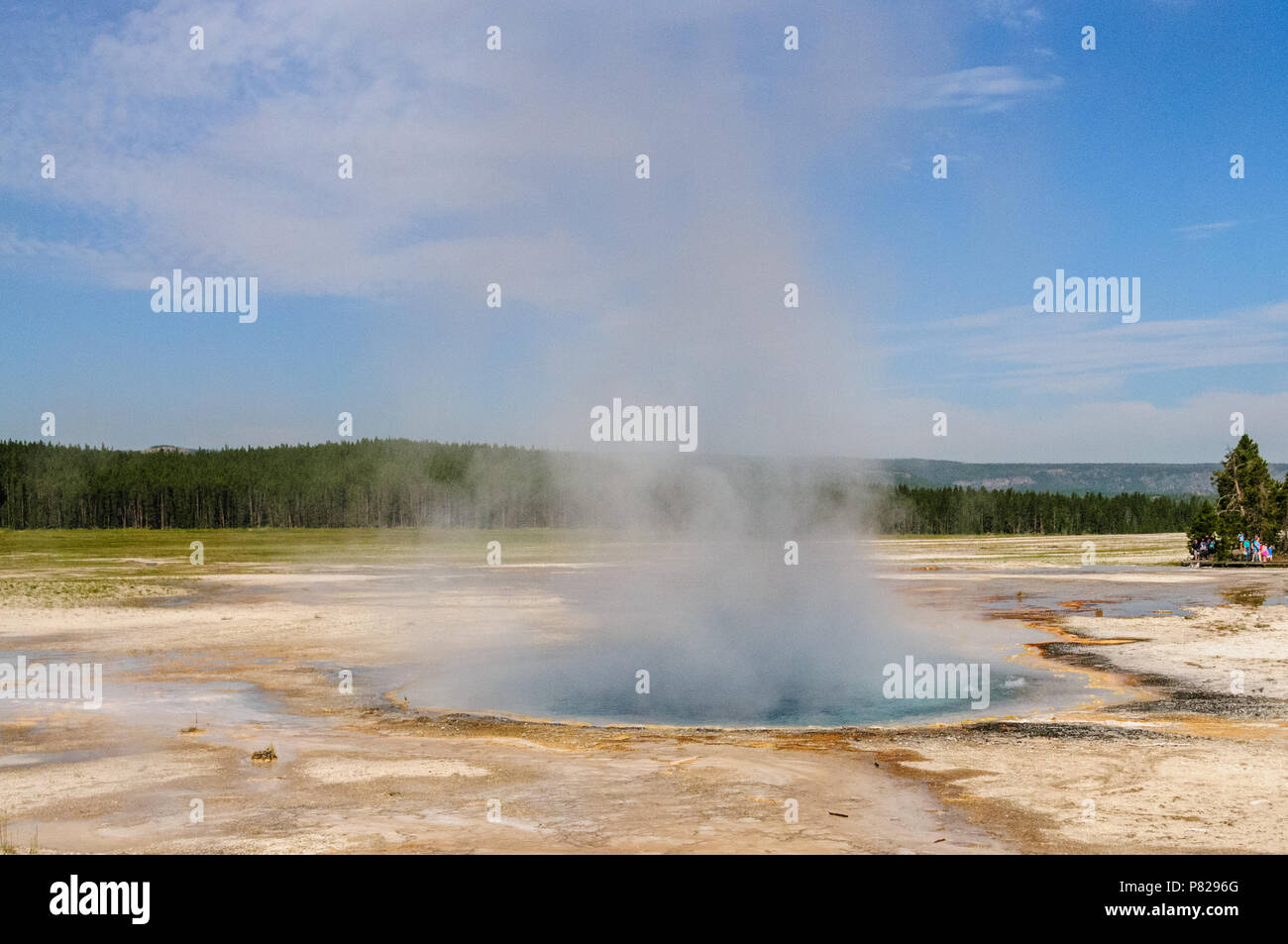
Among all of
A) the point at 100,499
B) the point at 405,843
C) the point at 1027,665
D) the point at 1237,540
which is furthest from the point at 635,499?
the point at 100,499

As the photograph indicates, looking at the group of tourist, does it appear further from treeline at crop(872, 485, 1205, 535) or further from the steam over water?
treeline at crop(872, 485, 1205, 535)

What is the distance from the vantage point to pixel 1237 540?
160ft

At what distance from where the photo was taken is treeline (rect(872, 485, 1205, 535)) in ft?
385

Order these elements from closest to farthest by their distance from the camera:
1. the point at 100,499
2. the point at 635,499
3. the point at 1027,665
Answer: the point at 1027,665, the point at 635,499, the point at 100,499

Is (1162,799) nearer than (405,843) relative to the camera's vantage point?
No

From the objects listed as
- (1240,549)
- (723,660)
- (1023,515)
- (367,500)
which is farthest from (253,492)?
(723,660)

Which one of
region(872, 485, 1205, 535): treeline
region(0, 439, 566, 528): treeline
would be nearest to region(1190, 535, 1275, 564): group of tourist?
region(872, 485, 1205, 535): treeline

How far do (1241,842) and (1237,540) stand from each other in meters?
46.9

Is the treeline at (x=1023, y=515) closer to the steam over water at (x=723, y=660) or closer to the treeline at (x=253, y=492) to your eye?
the treeline at (x=253, y=492)

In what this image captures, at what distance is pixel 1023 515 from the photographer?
121 m

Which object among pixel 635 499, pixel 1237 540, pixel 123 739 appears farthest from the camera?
pixel 635 499

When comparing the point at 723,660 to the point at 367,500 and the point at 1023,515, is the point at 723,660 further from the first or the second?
the point at 1023,515

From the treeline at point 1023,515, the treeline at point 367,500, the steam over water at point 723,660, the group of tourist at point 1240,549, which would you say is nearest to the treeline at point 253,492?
the treeline at point 367,500

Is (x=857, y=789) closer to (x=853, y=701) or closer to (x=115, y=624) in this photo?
(x=853, y=701)
